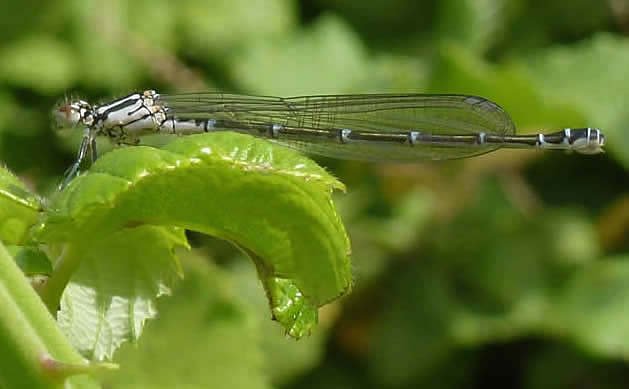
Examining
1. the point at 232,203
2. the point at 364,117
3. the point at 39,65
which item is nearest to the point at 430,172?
the point at 364,117

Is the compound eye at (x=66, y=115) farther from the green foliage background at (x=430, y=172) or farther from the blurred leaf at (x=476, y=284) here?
the blurred leaf at (x=476, y=284)

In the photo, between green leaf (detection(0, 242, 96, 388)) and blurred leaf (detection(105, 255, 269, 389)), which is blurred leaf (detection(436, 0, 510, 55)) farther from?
green leaf (detection(0, 242, 96, 388))

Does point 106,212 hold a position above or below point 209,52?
above

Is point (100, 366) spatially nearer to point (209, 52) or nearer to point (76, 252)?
point (76, 252)

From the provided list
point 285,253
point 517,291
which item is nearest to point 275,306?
point 285,253

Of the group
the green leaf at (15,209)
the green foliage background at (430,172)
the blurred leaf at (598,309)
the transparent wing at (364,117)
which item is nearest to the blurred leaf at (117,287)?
the green leaf at (15,209)

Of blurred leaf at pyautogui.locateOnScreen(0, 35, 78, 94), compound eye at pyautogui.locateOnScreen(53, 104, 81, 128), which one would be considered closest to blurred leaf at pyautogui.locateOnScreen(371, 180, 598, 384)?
blurred leaf at pyautogui.locateOnScreen(0, 35, 78, 94)
